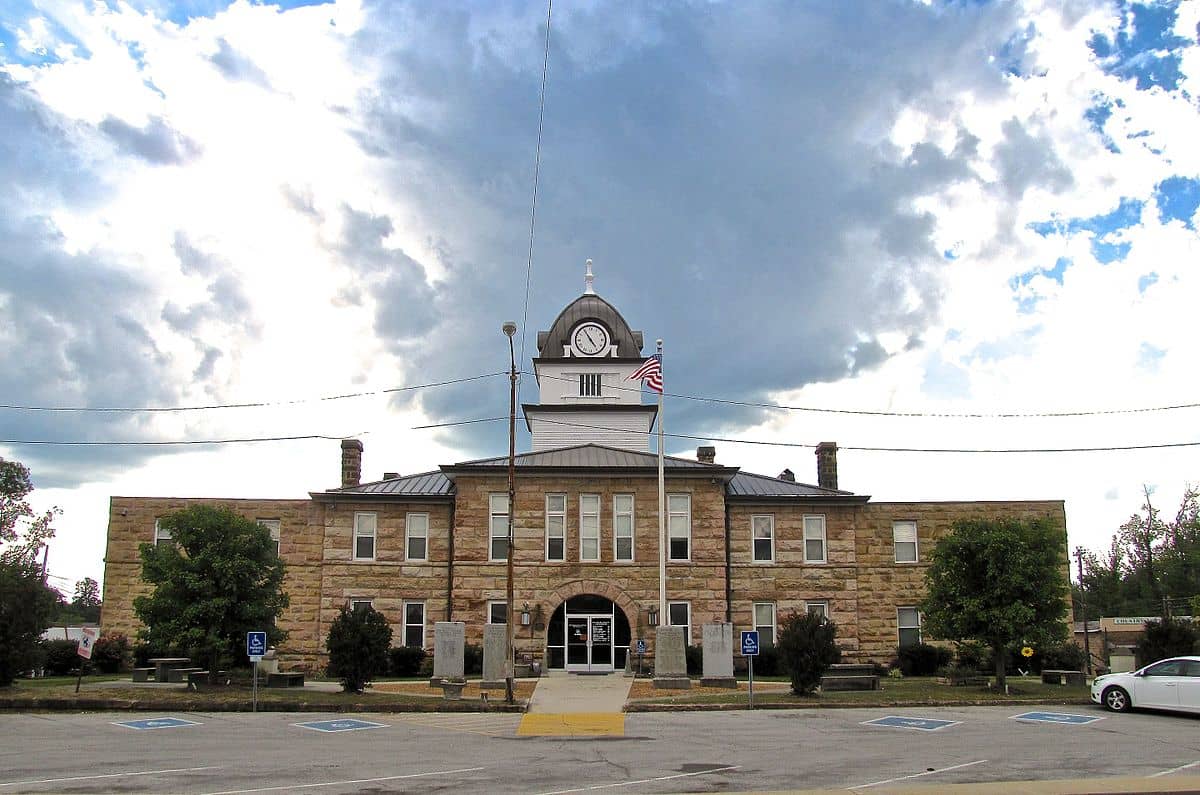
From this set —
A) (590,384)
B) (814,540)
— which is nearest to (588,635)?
(814,540)

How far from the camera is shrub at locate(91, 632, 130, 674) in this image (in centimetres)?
3684

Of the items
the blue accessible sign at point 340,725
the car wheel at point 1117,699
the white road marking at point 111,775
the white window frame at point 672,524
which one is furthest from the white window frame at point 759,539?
the white road marking at point 111,775

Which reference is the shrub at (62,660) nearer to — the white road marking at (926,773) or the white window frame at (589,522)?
the white window frame at (589,522)

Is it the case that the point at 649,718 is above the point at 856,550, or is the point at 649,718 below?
below

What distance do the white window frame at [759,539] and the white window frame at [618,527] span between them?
493 cm

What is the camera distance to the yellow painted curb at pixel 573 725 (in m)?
20.1

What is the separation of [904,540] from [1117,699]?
1625 cm

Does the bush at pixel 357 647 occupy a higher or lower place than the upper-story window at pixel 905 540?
lower

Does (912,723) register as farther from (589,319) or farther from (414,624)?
(589,319)

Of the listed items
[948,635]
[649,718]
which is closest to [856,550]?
[948,635]

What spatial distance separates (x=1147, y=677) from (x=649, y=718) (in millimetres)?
11578

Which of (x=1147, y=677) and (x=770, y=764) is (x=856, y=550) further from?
(x=770, y=764)

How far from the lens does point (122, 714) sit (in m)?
22.4

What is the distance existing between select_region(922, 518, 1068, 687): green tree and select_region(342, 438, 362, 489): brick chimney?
24.2m
